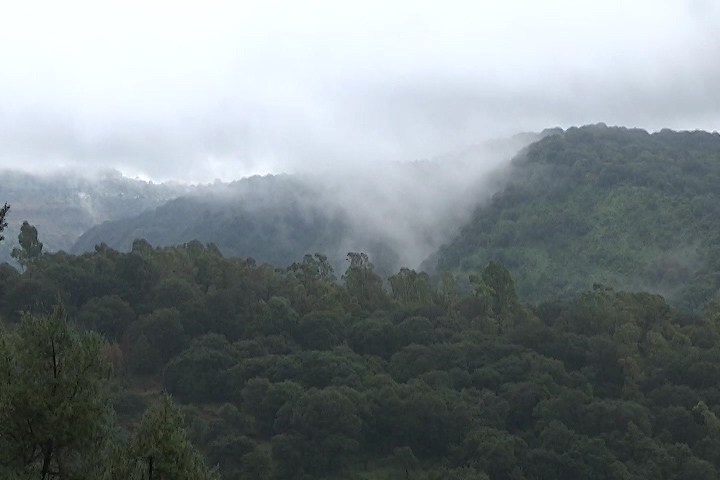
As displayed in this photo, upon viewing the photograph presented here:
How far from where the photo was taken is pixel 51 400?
22312 millimetres

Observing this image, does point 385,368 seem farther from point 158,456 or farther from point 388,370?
point 158,456

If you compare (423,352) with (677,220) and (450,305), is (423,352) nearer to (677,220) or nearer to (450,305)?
(450,305)

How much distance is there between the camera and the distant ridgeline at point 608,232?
486ft

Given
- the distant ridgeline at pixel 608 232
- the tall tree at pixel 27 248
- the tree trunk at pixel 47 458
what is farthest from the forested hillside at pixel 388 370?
the distant ridgeline at pixel 608 232

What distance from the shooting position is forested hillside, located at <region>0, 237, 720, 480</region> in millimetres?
64812

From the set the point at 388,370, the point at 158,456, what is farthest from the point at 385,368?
the point at 158,456

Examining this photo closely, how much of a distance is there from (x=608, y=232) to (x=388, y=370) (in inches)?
3800

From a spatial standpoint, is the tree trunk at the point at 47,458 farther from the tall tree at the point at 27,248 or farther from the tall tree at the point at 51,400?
the tall tree at the point at 27,248

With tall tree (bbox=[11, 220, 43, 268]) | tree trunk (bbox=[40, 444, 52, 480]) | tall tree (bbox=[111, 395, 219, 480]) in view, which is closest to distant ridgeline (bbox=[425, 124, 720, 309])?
tall tree (bbox=[11, 220, 43, 268])

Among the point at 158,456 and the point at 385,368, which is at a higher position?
the point at 158,456

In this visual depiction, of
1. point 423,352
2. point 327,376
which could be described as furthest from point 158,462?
point 423,352

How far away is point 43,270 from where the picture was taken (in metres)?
84.8

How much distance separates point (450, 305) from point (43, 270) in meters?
42.7

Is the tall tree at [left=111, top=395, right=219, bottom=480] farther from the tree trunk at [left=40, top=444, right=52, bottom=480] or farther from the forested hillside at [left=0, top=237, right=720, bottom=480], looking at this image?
the forested hillside at [left=0, top=237, right=720, bottom=480]
